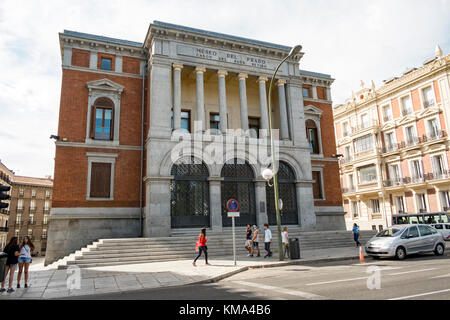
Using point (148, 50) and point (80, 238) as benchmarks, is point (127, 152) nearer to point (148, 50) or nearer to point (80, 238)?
point (80, 238)

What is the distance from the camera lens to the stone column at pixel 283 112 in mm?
23514

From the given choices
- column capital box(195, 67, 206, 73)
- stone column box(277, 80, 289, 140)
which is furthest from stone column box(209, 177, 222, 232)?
column capital box(195, 67, 206, 73)

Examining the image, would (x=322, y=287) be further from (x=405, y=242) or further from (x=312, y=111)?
(x=312, y=111)

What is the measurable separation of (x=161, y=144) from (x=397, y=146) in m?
29.2

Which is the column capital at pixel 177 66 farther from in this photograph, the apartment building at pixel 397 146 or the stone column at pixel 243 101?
the apartment building at pixel 397 146

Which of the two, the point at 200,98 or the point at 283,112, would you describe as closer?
the point at 200,98

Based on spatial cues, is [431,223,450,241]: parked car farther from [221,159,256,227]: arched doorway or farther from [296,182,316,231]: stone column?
[221,159,256,227]: arched doorway

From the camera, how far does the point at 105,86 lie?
68.9ft

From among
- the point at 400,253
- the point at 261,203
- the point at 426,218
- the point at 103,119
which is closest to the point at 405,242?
the point at 400,253

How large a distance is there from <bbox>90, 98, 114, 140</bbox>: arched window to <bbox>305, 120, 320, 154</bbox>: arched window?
15.5 m

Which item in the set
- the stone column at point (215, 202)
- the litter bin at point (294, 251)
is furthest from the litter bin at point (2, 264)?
the stone column at point (215, 202)

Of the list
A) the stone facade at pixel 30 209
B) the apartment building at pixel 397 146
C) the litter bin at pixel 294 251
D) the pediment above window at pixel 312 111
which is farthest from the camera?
the stone facade at pixel 30 209

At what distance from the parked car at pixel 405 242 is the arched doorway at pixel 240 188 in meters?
8.19
